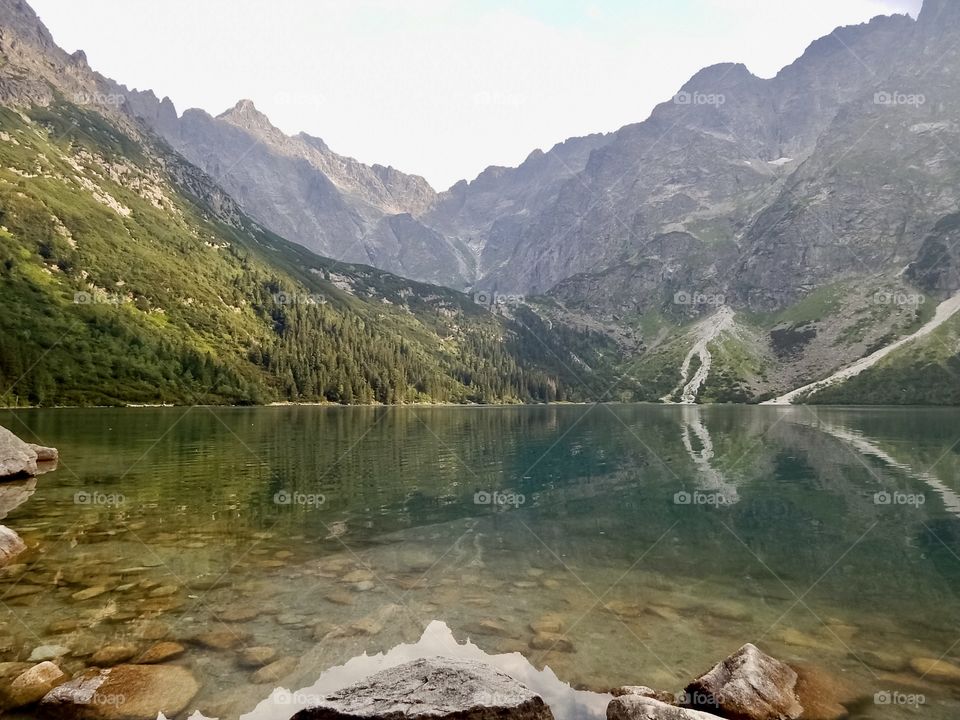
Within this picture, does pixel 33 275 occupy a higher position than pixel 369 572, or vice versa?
pixel 33 275

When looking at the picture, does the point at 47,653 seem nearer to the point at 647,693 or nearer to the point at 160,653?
the point at 160,653

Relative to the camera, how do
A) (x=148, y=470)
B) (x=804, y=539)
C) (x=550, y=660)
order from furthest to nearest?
1. (x=148, y=470)
2. (x=804, y=539)
3. (x=550, y=660)

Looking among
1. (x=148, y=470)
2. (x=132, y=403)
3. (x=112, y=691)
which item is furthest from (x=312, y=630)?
(x=132, y=403)

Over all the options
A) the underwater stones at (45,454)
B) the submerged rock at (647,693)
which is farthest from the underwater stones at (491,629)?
the underwater stones at (45,454)

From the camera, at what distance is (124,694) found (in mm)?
13719

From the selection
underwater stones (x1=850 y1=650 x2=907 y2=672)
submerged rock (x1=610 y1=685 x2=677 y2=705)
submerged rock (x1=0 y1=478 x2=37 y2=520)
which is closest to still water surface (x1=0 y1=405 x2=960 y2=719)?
underwater stones (x1=850 y1=650 x2=907 y2=672)

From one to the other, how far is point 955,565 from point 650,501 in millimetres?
18597

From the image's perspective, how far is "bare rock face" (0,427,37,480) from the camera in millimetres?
43812

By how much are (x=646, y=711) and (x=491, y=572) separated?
13.7 meters

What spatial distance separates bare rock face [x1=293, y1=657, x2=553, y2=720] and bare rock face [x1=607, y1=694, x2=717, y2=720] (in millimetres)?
1827

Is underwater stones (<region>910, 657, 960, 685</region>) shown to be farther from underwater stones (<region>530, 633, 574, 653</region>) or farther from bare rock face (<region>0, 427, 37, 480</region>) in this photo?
bare rock face (<region>0, 427, 37, 480</region>)

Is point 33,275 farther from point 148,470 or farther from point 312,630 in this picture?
point 312,630

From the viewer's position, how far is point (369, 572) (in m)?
24.6

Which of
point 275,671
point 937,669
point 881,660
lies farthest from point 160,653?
point 937,669
